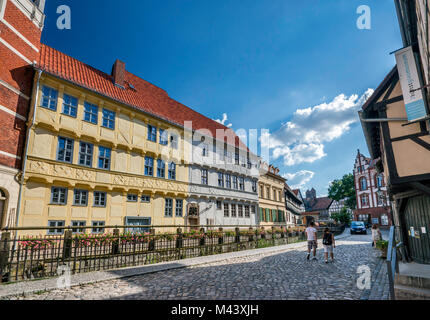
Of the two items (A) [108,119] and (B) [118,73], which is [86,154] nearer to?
(A) [108,119]

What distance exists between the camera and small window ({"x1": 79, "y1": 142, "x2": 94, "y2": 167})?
15648 mm

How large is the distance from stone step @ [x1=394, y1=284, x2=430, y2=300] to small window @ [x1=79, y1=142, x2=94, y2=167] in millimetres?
16381

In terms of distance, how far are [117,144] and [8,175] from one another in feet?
21.5

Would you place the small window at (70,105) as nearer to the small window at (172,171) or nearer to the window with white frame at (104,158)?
the window with white frame at (104,158)

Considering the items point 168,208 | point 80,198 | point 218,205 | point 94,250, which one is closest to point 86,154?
point 80,198

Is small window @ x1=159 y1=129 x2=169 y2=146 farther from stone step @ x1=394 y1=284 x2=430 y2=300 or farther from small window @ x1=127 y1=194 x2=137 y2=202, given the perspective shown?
stone step @ x1=394 y1=284 x2=430 y2=300

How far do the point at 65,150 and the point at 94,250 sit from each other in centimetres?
842

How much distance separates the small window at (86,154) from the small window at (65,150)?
61 cm

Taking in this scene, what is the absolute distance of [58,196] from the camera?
14234mm

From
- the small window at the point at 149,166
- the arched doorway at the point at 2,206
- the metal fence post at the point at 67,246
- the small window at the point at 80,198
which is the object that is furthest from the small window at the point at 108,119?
the metal fence post at the point at 67,246

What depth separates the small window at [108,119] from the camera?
56.9 ft

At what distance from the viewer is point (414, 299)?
533 centimetres
